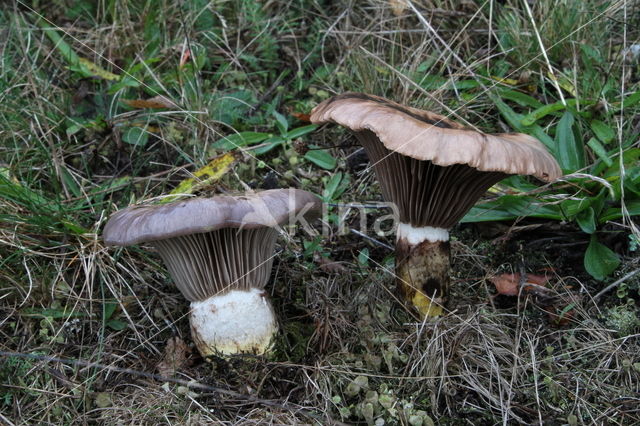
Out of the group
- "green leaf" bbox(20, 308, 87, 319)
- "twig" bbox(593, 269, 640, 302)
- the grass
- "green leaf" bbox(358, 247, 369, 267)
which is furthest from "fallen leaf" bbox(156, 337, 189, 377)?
"twig" bbox(593, 269, 640, 302)

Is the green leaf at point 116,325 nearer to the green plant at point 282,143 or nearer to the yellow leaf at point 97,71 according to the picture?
the green plant at point 282,143

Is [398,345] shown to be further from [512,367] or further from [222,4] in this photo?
[222,4]

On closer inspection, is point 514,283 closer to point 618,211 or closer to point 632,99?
point 618,211

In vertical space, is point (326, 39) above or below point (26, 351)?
above

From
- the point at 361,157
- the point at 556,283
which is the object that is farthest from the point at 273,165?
the point at 556,283

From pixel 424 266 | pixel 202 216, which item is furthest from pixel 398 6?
pixel 202 216

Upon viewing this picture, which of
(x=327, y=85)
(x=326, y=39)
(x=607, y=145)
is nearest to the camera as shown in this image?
(x=607, y=145)

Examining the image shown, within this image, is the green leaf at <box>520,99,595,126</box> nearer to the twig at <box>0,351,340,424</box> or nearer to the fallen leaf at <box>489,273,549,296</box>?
the fallen leaf at <box>489,273,549,296</box>
